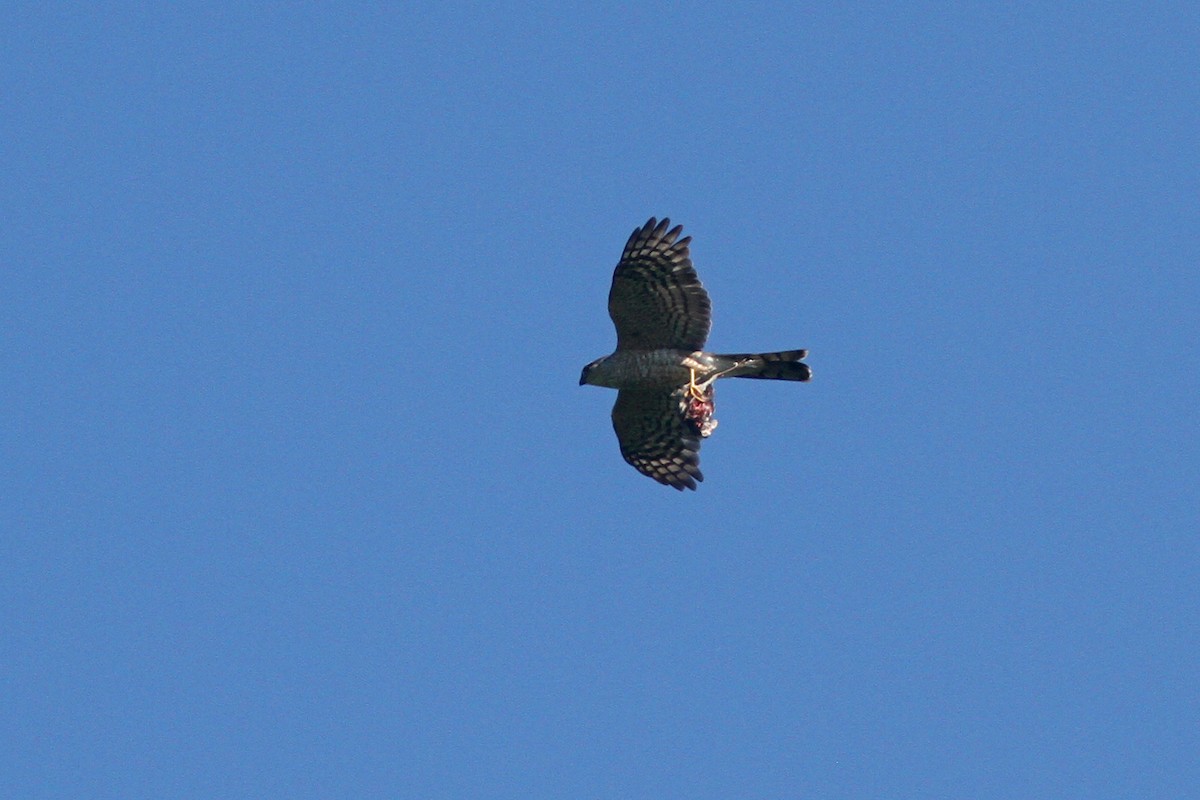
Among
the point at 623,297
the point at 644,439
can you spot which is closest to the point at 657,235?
the point at 623,297

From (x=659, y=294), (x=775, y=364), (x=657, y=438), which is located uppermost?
(x=659, y=294)

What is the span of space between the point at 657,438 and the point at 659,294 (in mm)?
1936

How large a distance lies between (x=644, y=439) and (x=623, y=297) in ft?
6.20

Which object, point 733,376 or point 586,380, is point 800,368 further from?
point 586,380

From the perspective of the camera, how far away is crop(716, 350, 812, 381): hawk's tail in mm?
21594

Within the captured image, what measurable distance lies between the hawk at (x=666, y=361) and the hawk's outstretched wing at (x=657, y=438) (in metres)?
0.01

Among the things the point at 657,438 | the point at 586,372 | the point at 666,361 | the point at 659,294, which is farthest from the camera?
the point at 657,438

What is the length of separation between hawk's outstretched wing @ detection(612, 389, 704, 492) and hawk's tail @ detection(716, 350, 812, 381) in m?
0.98

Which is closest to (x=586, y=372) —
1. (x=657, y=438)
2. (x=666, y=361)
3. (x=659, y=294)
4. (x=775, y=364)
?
(x=666, y=361)

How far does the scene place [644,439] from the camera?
894 inches

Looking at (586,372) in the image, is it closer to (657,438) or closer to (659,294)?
(657,438)

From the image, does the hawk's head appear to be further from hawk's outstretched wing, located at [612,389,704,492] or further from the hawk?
hawk's outstretched wing, located at [612,389,704,492]

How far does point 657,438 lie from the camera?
2267 cm

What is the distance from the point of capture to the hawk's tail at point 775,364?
21594mm
